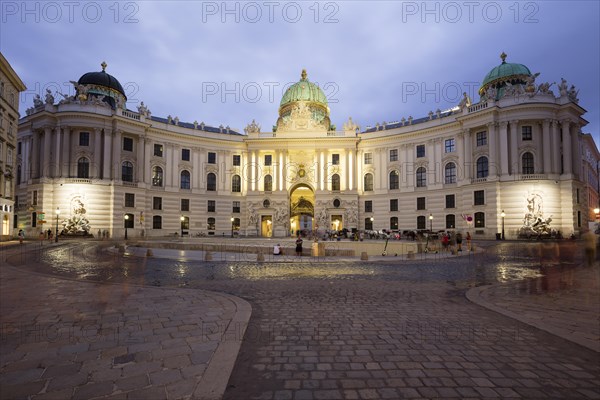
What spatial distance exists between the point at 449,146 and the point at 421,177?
20.2 ft

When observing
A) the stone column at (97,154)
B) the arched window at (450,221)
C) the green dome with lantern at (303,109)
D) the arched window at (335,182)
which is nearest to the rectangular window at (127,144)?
the stone column at (97,154)

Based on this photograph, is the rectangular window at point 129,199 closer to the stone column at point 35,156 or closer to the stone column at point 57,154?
the stone column at point 57,154

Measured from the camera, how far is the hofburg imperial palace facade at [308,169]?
44.9 m

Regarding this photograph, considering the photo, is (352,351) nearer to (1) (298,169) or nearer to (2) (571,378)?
(2) (571,378)

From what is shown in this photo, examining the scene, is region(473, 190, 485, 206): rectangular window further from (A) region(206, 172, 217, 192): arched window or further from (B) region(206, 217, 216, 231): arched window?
(A) region(206, 172, 217, 192): arched window

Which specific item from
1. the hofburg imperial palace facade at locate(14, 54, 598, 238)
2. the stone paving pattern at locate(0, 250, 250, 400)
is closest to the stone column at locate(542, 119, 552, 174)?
the hofburg imperial palace facade at locate(14, 54, 598, 238)

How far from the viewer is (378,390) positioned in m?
3.95

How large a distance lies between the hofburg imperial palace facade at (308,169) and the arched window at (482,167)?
0.60 feet

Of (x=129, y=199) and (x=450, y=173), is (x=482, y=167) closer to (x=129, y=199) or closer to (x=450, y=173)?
(x=450, y=173)

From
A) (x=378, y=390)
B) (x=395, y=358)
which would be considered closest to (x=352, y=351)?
(x=395, y=358)

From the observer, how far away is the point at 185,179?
5788 centimetres

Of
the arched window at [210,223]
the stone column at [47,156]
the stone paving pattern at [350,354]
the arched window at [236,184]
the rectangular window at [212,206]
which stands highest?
the stone column at [47,156]

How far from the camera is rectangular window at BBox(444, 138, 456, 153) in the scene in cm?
5177

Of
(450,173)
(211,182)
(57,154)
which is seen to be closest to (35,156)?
(57,154)
